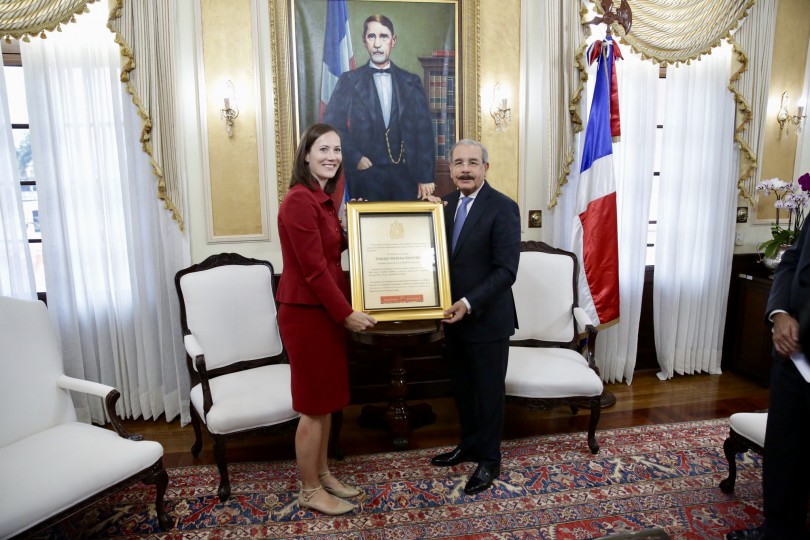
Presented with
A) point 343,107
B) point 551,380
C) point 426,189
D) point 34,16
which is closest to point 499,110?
point 426,189

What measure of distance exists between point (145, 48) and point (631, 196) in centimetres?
363

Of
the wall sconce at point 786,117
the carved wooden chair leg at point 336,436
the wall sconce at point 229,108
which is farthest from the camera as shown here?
the wall sconce at point 786,117

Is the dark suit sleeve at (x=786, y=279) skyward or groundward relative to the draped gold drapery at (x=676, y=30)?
groundward

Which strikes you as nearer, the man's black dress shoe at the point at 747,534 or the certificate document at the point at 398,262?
the man's black dress shoe at the point at 747,534

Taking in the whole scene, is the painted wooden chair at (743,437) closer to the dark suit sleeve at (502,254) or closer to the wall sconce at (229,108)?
the dark suit sleeve at (502,254)

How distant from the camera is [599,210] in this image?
11.9 feet

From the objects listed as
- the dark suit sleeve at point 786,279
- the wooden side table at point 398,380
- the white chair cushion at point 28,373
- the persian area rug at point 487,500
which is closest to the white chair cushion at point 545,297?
the persian area rug at point 487,500

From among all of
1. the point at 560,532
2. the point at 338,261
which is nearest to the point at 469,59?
the point at 338,261

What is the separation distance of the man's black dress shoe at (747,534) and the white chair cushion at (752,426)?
1.26ft

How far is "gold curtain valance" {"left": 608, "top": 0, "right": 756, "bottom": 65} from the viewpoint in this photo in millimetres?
3732

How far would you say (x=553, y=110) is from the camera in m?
3.70

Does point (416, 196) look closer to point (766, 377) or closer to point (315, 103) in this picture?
point (315, 103)

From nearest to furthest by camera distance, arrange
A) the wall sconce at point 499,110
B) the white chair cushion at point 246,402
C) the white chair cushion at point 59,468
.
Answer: the white chair cushion at point 59,468, the white chair cushion at point 246,402, the wall sconce at point 499,110

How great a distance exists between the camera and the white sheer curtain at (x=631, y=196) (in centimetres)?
388
